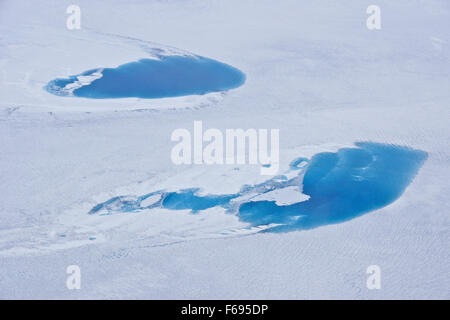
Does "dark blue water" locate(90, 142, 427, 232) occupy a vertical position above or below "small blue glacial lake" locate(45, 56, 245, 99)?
below

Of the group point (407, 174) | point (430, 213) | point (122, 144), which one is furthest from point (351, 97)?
point (122, 144)

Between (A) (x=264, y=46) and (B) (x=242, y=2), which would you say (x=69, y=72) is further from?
(B) (x=242, y=2)

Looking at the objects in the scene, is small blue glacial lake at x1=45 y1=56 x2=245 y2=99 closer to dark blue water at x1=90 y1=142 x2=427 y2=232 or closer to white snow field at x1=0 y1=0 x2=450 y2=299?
white snow field at x1=0 y1=0 x2=450 y2=299

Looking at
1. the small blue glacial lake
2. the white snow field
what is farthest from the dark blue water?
the small blue glacial lake

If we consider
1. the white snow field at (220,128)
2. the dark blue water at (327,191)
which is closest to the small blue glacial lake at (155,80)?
the white snow field at (220,128)

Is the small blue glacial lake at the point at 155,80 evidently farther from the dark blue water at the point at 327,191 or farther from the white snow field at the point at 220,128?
the dark blue water at the point at 327,191

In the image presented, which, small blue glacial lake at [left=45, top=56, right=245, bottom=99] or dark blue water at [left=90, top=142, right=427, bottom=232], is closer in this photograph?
dark blue water at [left=90, top=142, right=427, bottom=232]
